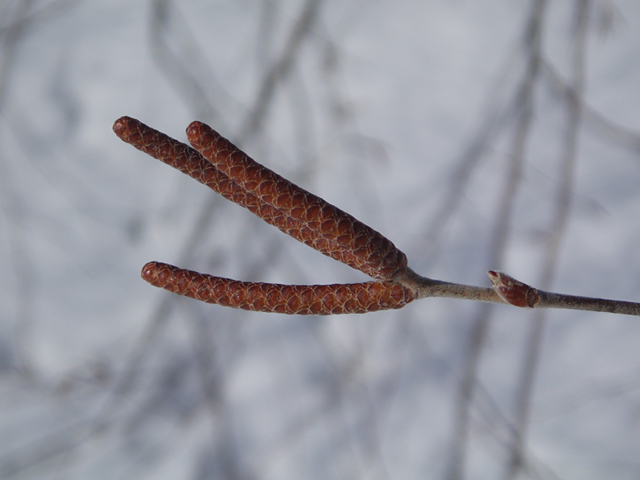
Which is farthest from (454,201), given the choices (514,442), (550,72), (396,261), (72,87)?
(72,87)

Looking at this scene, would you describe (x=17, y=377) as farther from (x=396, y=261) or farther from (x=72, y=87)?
(x=396, y=261)

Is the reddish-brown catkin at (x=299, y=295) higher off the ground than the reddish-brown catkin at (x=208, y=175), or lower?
lower

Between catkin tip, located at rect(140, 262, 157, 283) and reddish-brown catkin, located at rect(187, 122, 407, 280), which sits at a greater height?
reddish-brown catkin, located at rect(187, 122, 407, 280)

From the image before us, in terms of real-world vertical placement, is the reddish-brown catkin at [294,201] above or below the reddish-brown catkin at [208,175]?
below

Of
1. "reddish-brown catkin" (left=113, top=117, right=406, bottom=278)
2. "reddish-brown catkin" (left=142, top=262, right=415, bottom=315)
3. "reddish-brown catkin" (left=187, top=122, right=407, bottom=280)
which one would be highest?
"reddish-brown catkin" (left=113, top=117, right=406, bottom=278)

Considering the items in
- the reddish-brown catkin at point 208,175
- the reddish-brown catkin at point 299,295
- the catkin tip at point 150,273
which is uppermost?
the reddish-brown catkin at point 208,175

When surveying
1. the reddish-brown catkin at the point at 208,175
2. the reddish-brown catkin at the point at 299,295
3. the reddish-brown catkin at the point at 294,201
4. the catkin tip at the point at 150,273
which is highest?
the reddish-brown catkin at the point at 208,175
